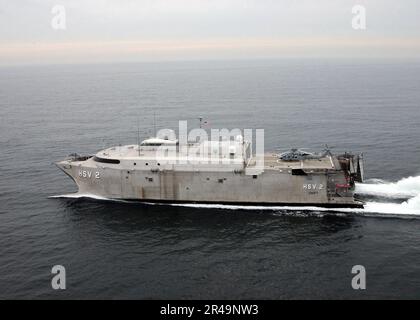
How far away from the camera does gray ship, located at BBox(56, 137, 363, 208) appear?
51.2 metres

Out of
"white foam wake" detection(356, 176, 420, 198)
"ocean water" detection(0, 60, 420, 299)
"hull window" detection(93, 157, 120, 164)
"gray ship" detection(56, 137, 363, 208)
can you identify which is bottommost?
"ocean water" detection(0, 60, 420, 299)

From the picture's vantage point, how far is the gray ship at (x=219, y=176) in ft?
168

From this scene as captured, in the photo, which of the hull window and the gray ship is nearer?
the gray ship

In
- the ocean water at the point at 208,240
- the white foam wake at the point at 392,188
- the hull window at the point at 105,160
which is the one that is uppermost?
the hull window at the point at 105,160

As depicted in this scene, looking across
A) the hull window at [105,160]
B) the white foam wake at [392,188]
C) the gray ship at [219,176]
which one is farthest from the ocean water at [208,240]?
the hull window at [105,160]

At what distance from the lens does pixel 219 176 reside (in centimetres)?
5219

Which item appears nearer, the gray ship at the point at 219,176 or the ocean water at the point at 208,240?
the ocean water at the point at 208,240

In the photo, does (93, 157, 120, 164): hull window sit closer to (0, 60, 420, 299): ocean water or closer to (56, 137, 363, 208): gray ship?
(56, 137, 363, 208): gray ship

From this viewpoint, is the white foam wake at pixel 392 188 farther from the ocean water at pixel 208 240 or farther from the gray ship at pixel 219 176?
the gray ship at pixel 219 176

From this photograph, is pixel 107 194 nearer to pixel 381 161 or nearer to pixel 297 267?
pixel 297 267

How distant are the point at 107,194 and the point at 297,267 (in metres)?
27.1

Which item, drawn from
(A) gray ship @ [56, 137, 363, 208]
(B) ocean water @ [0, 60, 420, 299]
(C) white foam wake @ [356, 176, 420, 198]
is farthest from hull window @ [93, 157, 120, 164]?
(C) white foam wake @ [356, 176, 420, 198]

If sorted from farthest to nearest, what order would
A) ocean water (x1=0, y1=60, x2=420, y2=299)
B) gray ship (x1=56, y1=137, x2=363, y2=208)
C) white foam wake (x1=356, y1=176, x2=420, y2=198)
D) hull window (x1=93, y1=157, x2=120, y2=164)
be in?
hull window (x1=93, y1=157, x2=120, y2=164)
white foam wake (x1=356, y1=176, x2=420, y2=198)
gray ship (x1=56, y1=137, x2=363, y2=208)
ocean water (x1=0, y1=60, x2=420, y2=299)
